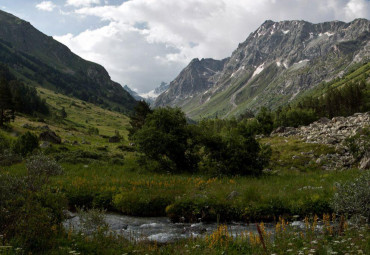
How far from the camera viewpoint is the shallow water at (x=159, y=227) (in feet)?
46.0

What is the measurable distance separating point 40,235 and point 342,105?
131 metres

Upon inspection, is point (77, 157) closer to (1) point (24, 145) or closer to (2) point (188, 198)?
(1) point (24, 145)

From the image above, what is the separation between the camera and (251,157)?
1065 inches

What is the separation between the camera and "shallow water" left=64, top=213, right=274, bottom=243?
1402 cm

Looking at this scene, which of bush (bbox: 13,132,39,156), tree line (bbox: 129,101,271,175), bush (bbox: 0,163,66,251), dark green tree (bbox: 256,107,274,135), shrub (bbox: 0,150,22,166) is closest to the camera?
bush (bbox: 0,163,66,251)

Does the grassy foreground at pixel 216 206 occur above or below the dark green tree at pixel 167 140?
below

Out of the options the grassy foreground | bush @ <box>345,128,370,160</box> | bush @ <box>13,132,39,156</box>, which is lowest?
the grassy foreground

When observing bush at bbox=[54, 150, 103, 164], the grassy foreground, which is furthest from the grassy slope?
bush at bbox=[54, 150, 103, 164]

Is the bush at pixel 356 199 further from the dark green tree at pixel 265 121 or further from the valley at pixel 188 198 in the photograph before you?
the dark green tree at pixel 265 121

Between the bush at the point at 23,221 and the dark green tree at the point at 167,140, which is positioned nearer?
the bush at the point at 23,221

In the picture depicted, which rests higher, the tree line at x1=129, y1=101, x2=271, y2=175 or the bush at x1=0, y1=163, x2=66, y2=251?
the tree line at x1=129, y1=101, x2=271, y2=175

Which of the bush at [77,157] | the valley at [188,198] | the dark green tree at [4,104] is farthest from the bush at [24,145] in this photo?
the dark green tree at [4,104]

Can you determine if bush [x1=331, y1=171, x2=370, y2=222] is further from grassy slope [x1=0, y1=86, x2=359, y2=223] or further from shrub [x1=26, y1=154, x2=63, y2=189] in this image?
shrub [x1=26, y1=154, x2=63, y2=189]

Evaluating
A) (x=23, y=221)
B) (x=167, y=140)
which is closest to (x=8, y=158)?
(x=167, y=140)
